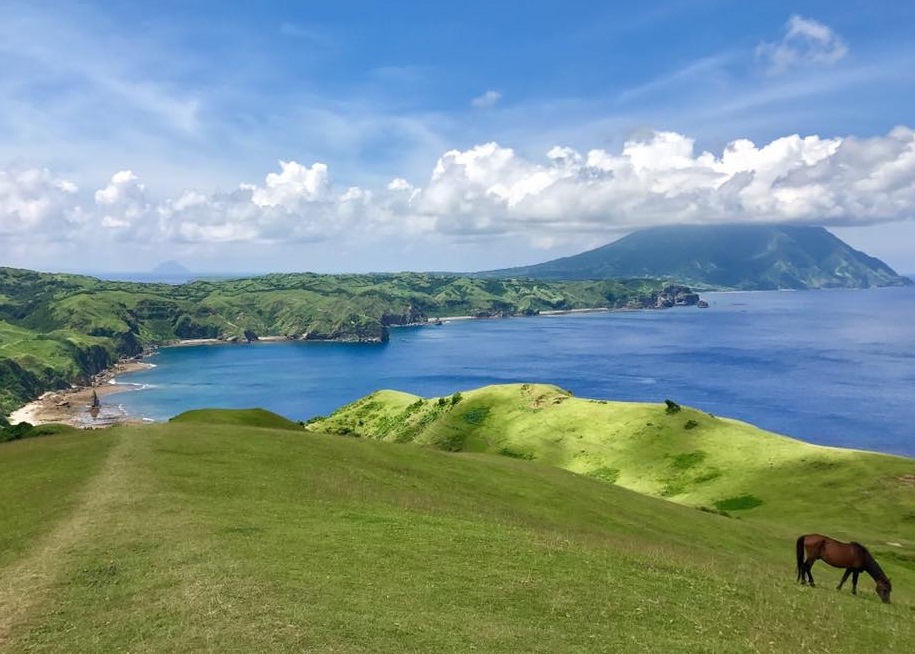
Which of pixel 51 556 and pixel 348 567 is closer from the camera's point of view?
pixel 51 556

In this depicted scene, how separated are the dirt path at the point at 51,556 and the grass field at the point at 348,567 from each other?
4.5 inches

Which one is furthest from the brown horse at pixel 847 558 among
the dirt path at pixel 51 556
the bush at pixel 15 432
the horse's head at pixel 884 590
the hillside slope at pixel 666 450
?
the bush at pixel 15 432

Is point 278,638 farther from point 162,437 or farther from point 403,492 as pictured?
point 162,437

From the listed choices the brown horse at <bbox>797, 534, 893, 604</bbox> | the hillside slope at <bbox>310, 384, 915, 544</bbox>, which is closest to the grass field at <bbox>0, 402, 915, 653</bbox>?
the brown horse at <bbox>797, 534, 893, 604</bbox>

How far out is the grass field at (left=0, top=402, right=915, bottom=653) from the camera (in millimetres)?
19750

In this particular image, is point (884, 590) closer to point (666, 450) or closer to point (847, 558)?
point (847, 558)

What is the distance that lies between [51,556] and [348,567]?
1306cm

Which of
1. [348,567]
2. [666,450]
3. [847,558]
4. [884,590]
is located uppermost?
[348,567]

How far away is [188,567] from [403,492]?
70.7 ft

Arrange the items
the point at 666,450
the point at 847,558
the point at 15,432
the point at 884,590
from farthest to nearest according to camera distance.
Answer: the point at 666,450, the point at 15,432, the point at 884,590, the point at 847,558

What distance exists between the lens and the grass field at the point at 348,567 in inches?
778

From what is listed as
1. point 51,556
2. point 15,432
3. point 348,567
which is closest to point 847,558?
point 348,567

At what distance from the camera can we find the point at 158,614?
2009 centimetres

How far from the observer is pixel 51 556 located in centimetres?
2530
